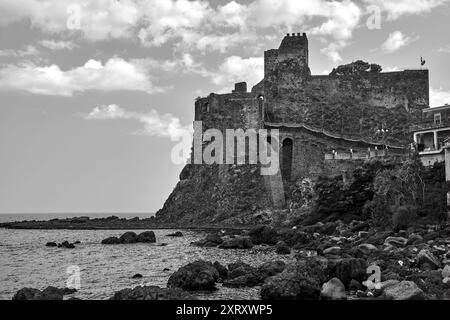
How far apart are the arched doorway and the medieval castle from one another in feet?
0.40

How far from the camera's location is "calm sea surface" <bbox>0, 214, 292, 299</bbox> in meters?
27.9

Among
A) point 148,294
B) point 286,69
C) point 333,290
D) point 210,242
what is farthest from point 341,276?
point 286,69

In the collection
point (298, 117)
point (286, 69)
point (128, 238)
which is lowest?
point (128, 238)

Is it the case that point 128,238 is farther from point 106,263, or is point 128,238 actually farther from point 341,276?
point 341,276

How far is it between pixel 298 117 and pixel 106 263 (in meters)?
41.5

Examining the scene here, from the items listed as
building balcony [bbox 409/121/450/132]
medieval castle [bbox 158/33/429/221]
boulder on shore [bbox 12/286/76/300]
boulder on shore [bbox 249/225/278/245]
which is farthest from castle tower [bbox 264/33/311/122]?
boulder on shore [bbox 12/286/76/300]

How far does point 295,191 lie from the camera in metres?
65.4

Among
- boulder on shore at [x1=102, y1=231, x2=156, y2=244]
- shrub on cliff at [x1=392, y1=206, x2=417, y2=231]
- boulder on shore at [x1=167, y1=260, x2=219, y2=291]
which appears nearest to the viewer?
boulder on shore at [x1=167, y1=260, x2=219, y2=291]

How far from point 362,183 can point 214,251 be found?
17811mm

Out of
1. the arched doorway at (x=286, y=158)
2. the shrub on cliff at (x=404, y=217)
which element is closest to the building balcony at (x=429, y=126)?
the shrub on cliff at (x=404, y=217)

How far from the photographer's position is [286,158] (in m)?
68.9

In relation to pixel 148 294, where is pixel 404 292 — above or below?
above

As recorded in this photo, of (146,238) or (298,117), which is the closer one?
(146,238)

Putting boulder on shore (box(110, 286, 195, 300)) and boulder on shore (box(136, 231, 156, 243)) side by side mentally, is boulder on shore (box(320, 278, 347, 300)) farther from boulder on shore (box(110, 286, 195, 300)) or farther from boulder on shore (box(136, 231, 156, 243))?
boulder on shore (box(136, 231, 156, 243))
